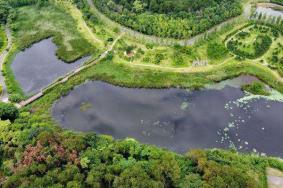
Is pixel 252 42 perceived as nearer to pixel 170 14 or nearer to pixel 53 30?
pixel 170 14

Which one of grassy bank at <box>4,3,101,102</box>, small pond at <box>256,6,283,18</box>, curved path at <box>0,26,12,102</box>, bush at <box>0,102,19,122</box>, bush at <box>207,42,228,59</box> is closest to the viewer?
bush at <box>0,102,19,122</box>

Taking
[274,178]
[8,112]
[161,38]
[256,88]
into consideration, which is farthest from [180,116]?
[8,112]

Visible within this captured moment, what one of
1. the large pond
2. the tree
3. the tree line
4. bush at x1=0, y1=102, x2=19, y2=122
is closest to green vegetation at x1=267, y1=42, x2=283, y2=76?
the large pond

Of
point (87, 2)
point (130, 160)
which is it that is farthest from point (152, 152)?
point (87, 2)

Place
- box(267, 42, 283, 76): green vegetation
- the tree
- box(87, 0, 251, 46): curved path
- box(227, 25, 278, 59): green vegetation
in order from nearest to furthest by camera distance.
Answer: box(267, 42, 283, 76): green vegetation → box(227, 25, 278, 59): green vegetation → box(87, 0, 251, 46): curved path → the tree

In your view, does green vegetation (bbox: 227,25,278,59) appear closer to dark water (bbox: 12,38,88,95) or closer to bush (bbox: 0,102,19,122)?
dark water (bbox: 12,38,88,95)
